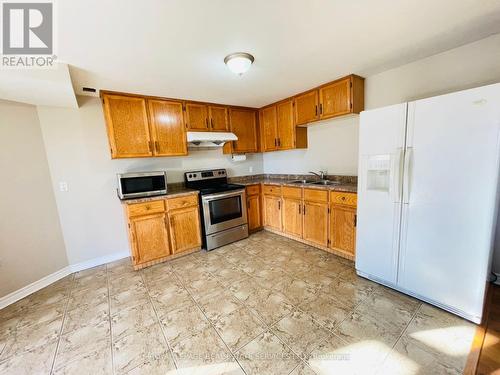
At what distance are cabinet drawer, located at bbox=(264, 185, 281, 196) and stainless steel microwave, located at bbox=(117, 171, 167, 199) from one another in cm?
175

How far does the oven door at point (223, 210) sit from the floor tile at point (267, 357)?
187cm

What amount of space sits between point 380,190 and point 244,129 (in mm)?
2587

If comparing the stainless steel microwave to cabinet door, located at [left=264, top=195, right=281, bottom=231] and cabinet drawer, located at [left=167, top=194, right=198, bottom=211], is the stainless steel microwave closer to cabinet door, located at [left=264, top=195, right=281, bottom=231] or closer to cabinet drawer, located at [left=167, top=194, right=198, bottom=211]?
cabinet drawer, located at [left=167, top=194, right=198, bottom=211]

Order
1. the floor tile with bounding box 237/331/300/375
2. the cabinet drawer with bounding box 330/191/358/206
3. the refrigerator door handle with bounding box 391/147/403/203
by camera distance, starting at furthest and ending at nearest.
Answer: the cabinet drawer with bounding box 330/191/358/206, the refrigerator door handle with bounding box 391/147/403/203, the floor tile with bounding box 237/331/300/375

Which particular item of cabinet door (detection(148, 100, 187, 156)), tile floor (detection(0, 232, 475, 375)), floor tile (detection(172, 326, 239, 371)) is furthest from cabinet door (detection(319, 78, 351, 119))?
floor tile (detection(172, 326, 239, 371))

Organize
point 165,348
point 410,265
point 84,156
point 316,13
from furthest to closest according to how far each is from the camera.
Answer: point 84,156 → point 410,265 → point 165,348 → point 316,13

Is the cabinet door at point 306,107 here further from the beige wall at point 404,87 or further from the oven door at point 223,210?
the oven door at point 223,210

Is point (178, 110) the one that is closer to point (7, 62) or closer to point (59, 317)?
point (7, 62)

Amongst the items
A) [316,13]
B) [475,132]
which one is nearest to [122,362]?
[316,13]

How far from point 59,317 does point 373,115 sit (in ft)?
11.7

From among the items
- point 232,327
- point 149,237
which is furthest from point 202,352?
point 149,237

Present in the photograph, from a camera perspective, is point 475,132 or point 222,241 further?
point 222,241

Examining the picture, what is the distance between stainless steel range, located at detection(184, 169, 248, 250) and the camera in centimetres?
321

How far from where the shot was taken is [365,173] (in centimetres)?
214
